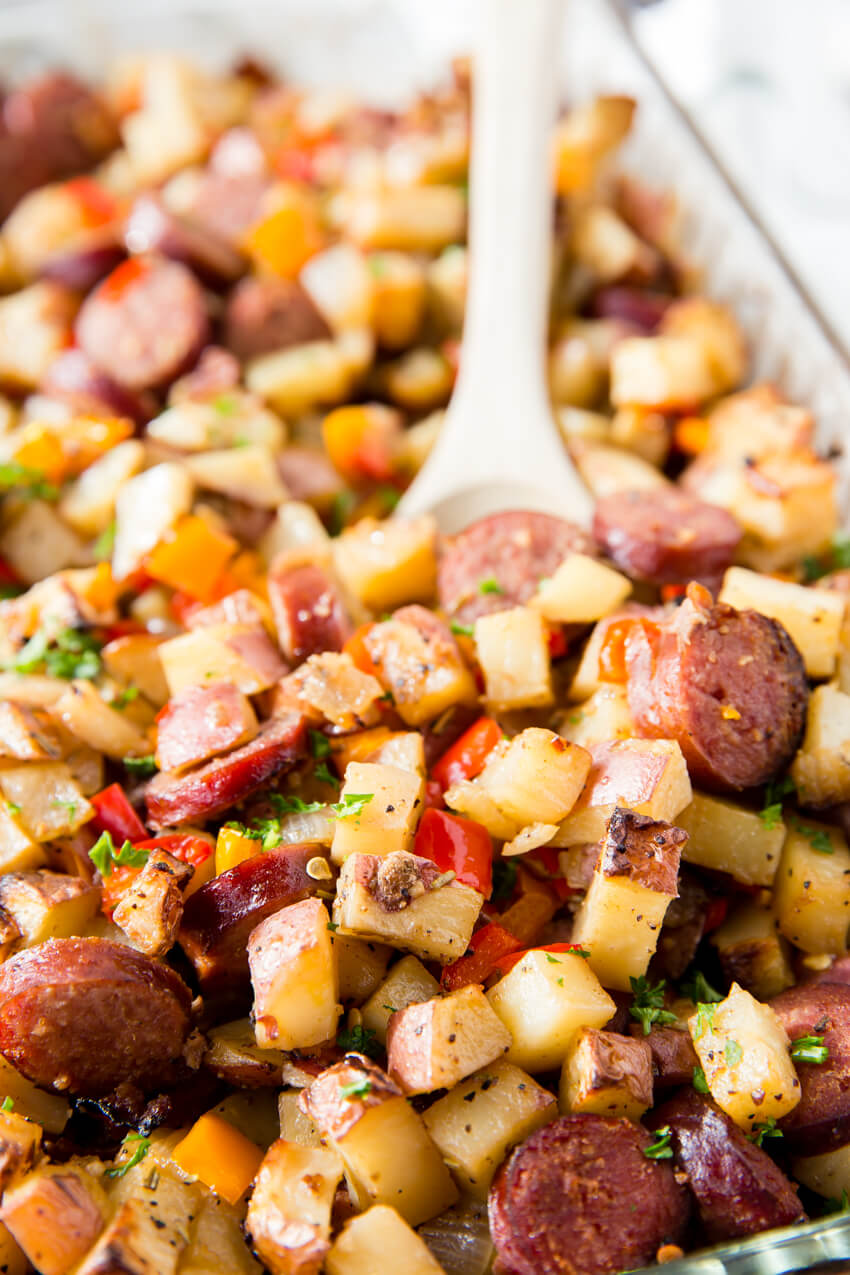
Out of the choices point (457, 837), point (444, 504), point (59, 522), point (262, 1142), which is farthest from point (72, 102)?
point (262, 1142)

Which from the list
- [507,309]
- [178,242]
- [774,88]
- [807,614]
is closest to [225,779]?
[807,614]

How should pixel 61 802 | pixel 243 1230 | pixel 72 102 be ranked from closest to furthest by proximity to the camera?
pixel 243 1230 < pixel 61 802 < pixel 72 102

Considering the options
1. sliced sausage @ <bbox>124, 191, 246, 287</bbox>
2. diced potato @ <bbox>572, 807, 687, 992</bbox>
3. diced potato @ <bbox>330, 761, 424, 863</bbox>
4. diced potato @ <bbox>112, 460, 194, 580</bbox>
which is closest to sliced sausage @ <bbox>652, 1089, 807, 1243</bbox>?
diced potato @ <bbox>572, 807, 687, 992</bbox>

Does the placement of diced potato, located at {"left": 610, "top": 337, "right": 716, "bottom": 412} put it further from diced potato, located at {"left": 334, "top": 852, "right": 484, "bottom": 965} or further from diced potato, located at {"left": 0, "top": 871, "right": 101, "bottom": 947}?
diced potato, located at {"left": 0, "top": 871, "right": 101, "bottom": 947}

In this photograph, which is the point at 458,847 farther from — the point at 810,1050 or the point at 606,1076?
the point at 810,1050

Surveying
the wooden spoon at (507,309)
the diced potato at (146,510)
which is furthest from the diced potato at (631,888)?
the diced potato at (146,510)

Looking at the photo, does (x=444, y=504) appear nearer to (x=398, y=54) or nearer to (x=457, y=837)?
(x=457, y=837)
